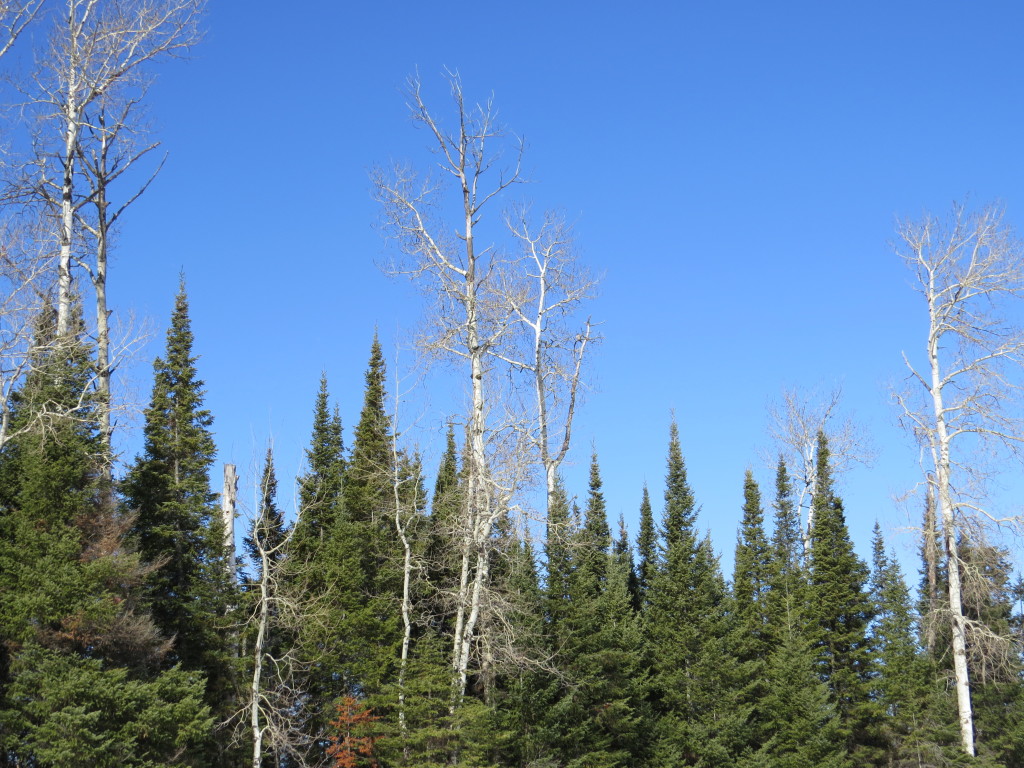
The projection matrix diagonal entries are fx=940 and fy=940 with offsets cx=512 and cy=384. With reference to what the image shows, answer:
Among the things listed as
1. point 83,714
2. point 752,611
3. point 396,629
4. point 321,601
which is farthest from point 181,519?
point 752,611

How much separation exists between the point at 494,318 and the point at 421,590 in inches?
442

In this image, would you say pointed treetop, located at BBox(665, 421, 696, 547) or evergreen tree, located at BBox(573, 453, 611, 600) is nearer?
evergreen tree, located at BBox(573, 453, 611, 600)

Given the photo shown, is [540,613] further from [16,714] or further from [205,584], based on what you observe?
[16,714]

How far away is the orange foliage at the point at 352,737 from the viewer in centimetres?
2736

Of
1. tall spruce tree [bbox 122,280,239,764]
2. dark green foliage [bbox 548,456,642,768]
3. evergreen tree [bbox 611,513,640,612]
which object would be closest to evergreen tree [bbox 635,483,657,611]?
evergreen tree [bbox 611,513,640,612]

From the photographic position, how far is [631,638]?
32094 mm

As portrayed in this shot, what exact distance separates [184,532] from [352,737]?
813 cm

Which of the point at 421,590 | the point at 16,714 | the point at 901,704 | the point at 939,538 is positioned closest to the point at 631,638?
the point at 421,590

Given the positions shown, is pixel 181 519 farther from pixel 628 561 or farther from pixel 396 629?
pixel 628 561

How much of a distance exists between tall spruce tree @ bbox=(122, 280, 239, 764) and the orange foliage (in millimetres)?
3267

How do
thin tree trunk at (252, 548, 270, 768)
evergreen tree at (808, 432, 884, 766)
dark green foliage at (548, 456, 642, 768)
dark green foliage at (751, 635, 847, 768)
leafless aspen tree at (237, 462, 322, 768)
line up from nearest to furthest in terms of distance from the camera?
thin tree trunk at (252, 548, 270, 768) < leafless aspen tree at (237, 462, 322, 768) < dark green foliage at (548, 456, 642, 768) < dark green foliage at (751, 635, 847, 768) < evergreen tree at (808, 432, 884, 766)

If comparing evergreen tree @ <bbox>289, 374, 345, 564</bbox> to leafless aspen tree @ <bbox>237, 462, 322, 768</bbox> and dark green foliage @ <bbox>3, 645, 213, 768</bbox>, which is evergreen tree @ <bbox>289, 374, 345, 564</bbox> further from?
dark green foliage @ <bbox>3, 645, 213, 768</bbox>

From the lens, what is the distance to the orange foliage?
27.4 m

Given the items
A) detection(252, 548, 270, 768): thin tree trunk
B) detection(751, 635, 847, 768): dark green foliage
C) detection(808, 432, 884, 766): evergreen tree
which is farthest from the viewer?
detection(808, 432, 884, 766): evergreen tree
